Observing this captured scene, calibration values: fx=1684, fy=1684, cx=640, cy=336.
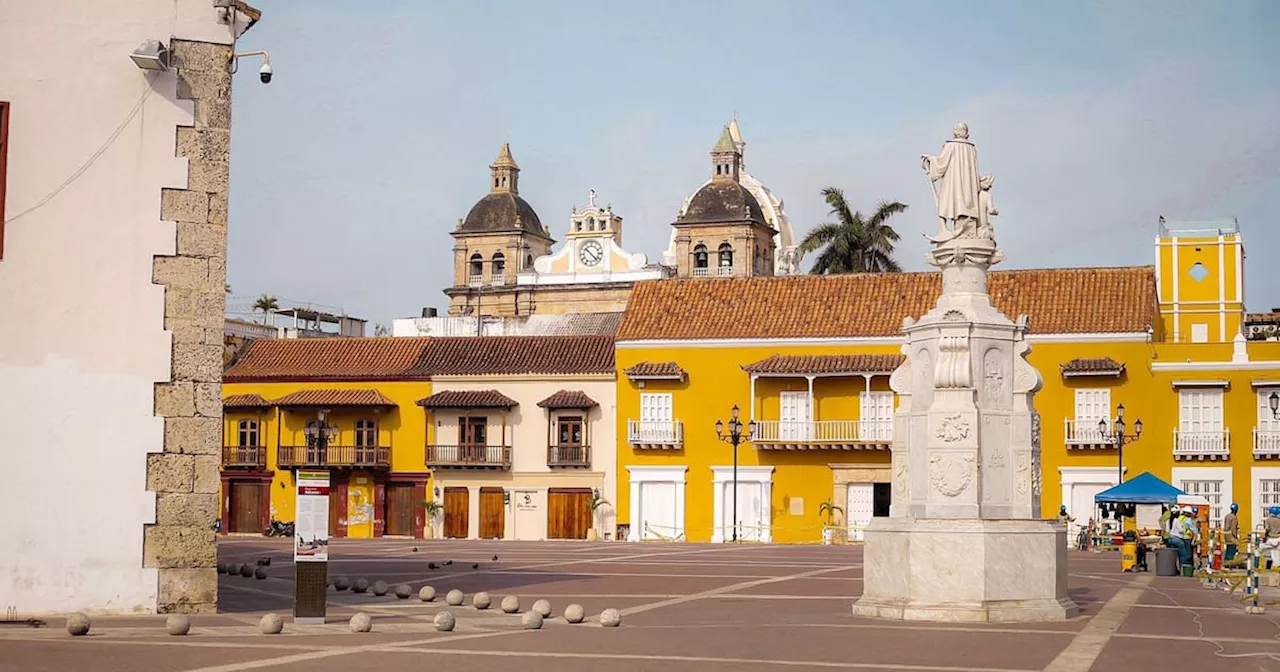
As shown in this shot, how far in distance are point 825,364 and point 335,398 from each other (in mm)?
17311

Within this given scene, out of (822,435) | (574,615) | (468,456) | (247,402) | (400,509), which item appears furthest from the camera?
(247,402)

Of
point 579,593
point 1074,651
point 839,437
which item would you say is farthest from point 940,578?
point 839,437

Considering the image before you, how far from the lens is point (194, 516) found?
17.3m

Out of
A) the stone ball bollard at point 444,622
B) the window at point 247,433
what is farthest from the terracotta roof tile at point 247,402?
the stone ball bollard at point 444,622

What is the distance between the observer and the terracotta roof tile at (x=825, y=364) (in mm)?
51688

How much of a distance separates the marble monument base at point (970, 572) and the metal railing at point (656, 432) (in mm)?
36209

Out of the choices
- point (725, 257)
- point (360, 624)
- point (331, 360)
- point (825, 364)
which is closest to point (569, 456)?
point (825, 364)

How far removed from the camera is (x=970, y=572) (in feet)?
57.5

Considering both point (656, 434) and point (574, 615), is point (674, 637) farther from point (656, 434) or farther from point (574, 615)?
point (656, 434)

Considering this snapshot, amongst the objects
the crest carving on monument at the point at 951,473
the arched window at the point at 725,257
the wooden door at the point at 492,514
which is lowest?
the wooden door at the point at 492,514

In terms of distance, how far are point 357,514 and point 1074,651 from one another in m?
45.7

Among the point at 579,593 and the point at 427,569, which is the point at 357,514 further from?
the point at 579,593

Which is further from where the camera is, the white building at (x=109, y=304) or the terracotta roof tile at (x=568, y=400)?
the terracotta roof tile at (x=568, y=400)

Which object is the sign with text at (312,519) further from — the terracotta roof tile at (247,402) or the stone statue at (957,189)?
the terracotta roof tile at (247,402)
